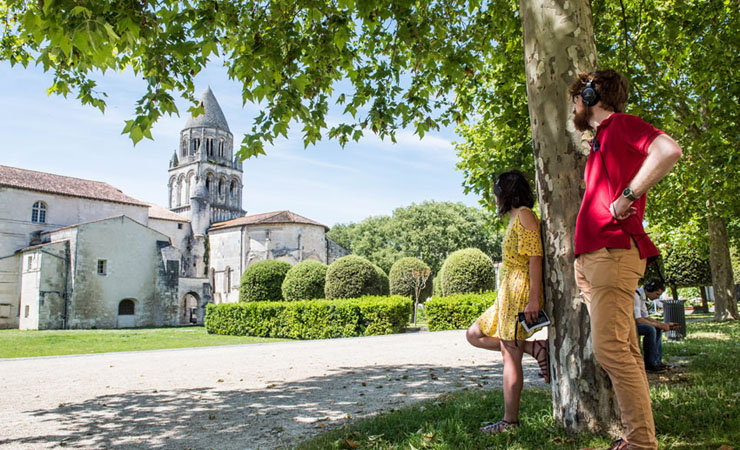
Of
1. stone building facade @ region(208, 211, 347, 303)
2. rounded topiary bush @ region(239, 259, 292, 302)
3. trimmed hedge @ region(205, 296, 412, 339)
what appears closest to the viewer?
trimmed hedge @ region(205, 296, 412, 339)

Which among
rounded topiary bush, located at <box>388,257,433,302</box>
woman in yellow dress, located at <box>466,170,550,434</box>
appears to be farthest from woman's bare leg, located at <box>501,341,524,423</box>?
rounded topiary bush, located at <box>388,257,433,302</box>

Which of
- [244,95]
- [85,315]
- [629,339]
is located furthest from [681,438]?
[85,315]

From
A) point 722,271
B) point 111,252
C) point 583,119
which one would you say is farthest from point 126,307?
point 583,119

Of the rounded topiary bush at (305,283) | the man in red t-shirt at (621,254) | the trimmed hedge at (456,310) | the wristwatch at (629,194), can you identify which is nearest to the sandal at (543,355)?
the man in red t-shirt at (621,254)

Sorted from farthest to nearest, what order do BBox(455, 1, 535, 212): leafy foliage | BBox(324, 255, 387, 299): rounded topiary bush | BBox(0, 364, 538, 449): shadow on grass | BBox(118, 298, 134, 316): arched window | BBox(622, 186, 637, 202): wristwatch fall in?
BBox(118, 298, 134, 316): arched window → BBox(324, 255, 387, 299): rounded topiary bush → BBox(455, 1, 535, 212): leafy foliage → BBox(0, 364, 538, 449): shadow on grass → BBox(622, 186, 637, 202): wristwatch

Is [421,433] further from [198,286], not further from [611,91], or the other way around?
[198,286]

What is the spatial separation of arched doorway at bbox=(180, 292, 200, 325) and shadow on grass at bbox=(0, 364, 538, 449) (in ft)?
111

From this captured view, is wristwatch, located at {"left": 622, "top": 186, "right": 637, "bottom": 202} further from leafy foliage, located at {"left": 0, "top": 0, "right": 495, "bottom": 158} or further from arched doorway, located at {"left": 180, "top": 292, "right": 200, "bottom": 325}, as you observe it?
arched doorway, located at {"left": 180, "top": 292, "right": 200, "bottom": 325}

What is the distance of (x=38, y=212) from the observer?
1385 inches

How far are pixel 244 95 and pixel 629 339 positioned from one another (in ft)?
14.6

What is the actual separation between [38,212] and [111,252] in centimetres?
715

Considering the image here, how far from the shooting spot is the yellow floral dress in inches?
133

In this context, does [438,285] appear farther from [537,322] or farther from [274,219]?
[537,322]

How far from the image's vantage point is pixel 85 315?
3147cm
